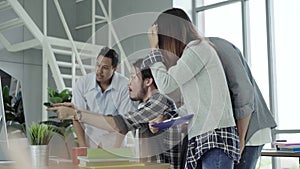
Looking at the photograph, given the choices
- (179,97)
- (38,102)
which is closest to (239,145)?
(179,97)

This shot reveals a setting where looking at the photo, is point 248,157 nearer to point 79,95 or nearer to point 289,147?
point 79,95

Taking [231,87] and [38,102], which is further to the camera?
[38,102]

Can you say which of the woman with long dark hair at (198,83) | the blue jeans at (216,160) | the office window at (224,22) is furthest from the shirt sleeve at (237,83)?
the office window at (224,22)

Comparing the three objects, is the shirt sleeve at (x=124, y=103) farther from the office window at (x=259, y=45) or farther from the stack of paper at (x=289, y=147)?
the office window at (x=259, y=45)

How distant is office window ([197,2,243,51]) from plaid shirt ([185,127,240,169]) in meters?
3.12

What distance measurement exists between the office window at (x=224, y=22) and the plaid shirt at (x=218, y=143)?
10.2ft

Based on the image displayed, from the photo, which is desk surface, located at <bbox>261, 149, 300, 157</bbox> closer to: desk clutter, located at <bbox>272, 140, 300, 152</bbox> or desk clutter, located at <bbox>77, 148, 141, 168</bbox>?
desk clutter, located at <bbox>272, 140, 300, 152</bbox>

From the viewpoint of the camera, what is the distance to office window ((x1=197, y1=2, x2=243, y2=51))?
475 centimetres

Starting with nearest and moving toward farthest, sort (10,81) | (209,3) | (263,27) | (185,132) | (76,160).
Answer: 1. (10,81)
2. (185,132)
3. (76,160)
4. (263,27)
5. (209,3)

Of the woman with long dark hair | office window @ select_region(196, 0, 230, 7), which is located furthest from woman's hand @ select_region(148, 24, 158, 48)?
office window @ select_region(196, 0, 230, 7)

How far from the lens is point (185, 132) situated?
1713mm

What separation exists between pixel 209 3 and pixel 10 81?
3.75 metres

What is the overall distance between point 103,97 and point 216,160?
60cm

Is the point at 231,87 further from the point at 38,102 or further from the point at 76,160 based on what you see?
the point at 38,102
